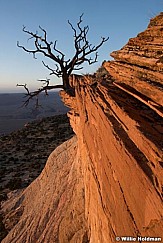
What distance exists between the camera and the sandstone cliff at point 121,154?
3.76 metres

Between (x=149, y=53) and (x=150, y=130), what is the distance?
1.78m

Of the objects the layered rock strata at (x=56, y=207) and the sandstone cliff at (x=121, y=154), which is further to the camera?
the layered rock strata at (x=56, y=207)

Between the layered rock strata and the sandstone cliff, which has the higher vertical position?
the sandstone cliff

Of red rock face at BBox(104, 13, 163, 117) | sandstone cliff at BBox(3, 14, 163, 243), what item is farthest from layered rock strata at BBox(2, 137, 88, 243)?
red rock face at BBox(104, 13, 163, 117)

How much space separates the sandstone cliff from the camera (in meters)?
3.76

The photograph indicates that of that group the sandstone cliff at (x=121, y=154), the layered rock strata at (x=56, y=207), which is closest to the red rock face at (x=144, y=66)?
the sandstone cliff at (x=121, y=154)

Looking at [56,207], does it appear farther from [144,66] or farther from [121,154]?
[144,66]

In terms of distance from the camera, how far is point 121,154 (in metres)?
4.30

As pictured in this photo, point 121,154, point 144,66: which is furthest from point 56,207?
point 144,66

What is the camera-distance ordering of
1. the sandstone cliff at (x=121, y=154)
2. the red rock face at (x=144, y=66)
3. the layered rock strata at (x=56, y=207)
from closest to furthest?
the sandstone cliff at (x=121, y=154), the red rock face at (x=144, y=66), the layered rock strata at (x=56, y=207)

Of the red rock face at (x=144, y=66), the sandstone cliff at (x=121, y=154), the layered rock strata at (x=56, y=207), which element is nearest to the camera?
the sandstone cliff at (x=121, y=154)

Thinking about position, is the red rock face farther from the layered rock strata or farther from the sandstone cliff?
the layered rock strata

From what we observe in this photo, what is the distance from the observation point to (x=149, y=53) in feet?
17.0

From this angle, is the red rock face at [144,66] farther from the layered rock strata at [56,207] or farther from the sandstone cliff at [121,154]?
the layered rock strata at [56,207]
